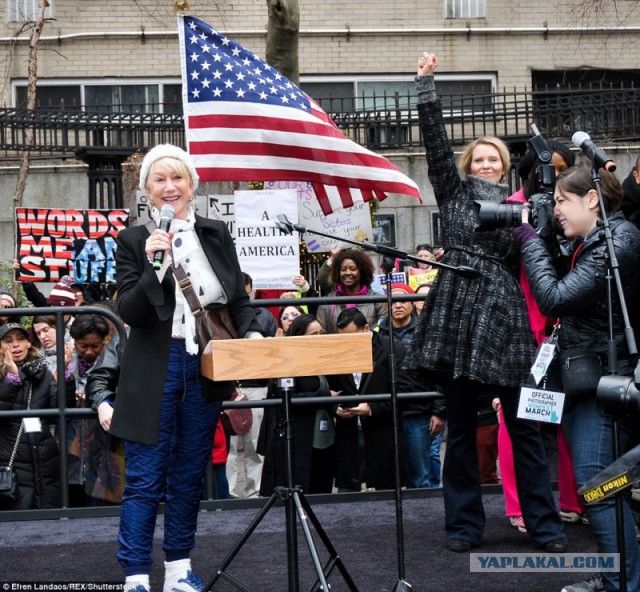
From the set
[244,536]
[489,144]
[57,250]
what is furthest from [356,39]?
[244,536]

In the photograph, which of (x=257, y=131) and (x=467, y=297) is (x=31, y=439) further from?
(x=467, y=297)

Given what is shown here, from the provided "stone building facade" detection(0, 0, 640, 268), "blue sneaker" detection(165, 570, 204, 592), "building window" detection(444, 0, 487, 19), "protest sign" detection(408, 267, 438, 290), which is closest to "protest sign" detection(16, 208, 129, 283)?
"protest sign" detection(408, 267, 438, 290)

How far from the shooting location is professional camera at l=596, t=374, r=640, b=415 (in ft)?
13.8

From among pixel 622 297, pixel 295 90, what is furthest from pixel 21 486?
pixel 622 297

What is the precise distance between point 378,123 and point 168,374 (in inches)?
597

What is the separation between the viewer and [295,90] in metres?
8.46

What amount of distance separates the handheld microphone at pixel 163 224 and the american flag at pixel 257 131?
116 inches

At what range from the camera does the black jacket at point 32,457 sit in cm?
770

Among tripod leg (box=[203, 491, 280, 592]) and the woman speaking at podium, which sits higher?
the woman speaking at podium

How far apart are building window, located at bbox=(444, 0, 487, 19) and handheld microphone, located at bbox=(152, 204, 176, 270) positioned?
65.8 feet

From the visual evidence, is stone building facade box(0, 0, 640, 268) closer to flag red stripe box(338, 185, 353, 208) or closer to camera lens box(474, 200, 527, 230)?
flag red stripe box(338, 185, 353, 208)

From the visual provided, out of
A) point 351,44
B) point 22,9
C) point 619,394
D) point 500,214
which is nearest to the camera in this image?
point 619,394

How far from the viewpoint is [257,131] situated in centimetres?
826

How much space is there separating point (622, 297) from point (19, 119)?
1573 cm
